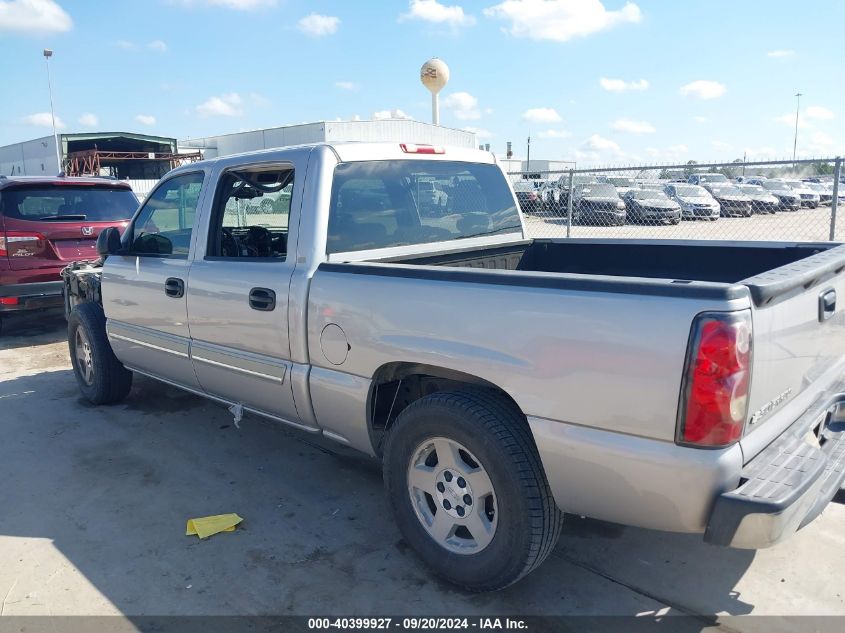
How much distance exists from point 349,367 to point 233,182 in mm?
1644

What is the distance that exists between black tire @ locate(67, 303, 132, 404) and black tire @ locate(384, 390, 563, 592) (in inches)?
135

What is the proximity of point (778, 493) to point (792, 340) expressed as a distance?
1.99 ft

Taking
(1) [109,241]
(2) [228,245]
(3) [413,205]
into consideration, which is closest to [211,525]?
(2) [228,245]

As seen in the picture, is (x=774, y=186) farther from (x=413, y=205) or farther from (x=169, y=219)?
(x=169, y=219)

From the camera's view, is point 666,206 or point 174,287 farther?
point 666,206

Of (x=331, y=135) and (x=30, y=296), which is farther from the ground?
(x=331, y=135)

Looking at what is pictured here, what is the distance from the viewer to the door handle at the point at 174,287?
418cm

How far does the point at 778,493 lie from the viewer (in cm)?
215

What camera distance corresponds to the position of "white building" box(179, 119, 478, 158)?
33.6 meters

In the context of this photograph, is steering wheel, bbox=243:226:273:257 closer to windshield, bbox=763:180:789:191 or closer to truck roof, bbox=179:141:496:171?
truck roof, bbox=179:141:496:171

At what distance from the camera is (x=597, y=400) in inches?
91.5

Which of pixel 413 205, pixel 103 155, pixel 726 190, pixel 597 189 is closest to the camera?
pixel 413 205

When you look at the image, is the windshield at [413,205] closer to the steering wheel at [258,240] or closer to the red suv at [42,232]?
the steering wheel at [258,240]

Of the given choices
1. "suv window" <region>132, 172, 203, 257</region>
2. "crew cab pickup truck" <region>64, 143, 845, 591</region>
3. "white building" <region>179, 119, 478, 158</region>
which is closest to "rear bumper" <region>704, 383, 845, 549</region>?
"crew cab pickup truck" <region>64, 143, 845, 591</region>
